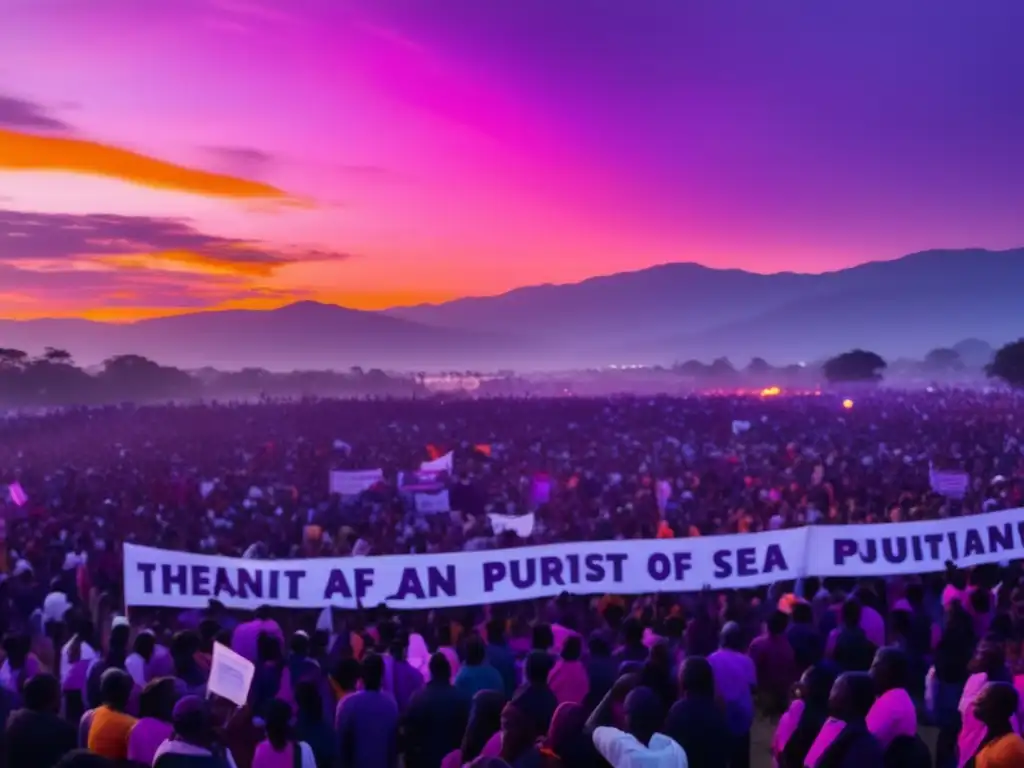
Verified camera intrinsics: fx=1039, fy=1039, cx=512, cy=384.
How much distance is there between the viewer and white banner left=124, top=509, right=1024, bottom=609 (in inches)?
317

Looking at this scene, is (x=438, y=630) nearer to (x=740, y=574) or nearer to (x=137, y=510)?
(x=740, y=574)

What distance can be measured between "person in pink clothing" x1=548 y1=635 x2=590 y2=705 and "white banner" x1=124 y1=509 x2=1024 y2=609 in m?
2.46

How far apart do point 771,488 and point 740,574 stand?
8007mm

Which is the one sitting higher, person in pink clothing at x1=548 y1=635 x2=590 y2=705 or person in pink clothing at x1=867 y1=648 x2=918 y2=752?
person in pink clothing at x1=867 y1=648 x2=918 y2=752

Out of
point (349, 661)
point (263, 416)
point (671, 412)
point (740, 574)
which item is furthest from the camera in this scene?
point (263, 416)

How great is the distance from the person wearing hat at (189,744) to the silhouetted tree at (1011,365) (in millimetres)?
70079

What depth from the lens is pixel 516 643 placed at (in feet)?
24.2

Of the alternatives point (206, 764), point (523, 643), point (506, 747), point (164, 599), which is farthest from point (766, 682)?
point (164, 599)

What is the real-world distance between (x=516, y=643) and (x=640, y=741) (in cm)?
334

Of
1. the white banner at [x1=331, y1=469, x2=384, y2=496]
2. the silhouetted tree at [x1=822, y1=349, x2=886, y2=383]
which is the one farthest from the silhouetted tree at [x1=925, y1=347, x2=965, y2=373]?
the white banner at [x1=331, y1=469, x2=384, y2=496]

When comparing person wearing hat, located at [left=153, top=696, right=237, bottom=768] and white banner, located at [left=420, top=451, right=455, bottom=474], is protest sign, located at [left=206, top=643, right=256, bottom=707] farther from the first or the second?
white banner, located at [left=420, top=451, right=455, bottom=474]

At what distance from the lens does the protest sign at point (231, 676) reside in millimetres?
5059

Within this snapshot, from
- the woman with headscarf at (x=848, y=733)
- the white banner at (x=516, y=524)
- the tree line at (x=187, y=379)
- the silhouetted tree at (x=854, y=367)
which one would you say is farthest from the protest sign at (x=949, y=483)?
the silhouetted tree at (x=854, y=367)

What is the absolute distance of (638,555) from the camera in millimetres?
8547
